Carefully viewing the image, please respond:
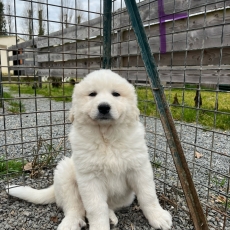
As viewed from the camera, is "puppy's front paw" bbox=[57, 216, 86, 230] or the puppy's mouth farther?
"puppy's front paw" bbox=[57, 216, 86, 230]

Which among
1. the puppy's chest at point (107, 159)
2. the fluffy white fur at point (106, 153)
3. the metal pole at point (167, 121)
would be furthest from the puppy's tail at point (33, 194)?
the metal pole at point (167, 121)

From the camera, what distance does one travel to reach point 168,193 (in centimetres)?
223

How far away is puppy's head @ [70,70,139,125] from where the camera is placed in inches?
62.6

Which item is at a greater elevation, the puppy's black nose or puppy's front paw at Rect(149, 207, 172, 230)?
the puppy's black nose

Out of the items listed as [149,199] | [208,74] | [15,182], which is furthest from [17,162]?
[208,74]

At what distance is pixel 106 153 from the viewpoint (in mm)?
1693

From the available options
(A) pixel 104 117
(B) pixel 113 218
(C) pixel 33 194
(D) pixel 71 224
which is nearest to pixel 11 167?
(C) pixel 33 194

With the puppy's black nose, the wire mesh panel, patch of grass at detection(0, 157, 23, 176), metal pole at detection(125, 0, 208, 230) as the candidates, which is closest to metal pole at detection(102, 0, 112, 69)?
the wire mesh panel

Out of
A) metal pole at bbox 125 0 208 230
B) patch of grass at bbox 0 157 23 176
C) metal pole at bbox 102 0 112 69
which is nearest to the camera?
metal pole at bbox 125 0 208 230

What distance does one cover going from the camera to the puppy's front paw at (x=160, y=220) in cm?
172

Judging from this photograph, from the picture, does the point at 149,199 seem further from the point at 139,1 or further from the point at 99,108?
the point at 139,1

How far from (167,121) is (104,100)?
1.44 feet

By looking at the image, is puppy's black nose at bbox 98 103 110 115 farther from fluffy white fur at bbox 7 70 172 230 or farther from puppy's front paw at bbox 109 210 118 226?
puppy's front paw at bbox 109 210 118 226

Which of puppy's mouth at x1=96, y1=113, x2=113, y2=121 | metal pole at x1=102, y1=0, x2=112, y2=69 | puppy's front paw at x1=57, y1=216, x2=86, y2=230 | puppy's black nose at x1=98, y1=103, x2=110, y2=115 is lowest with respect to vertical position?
puppy's front paw at x1=57, y1=216, x2=86, y2=230
